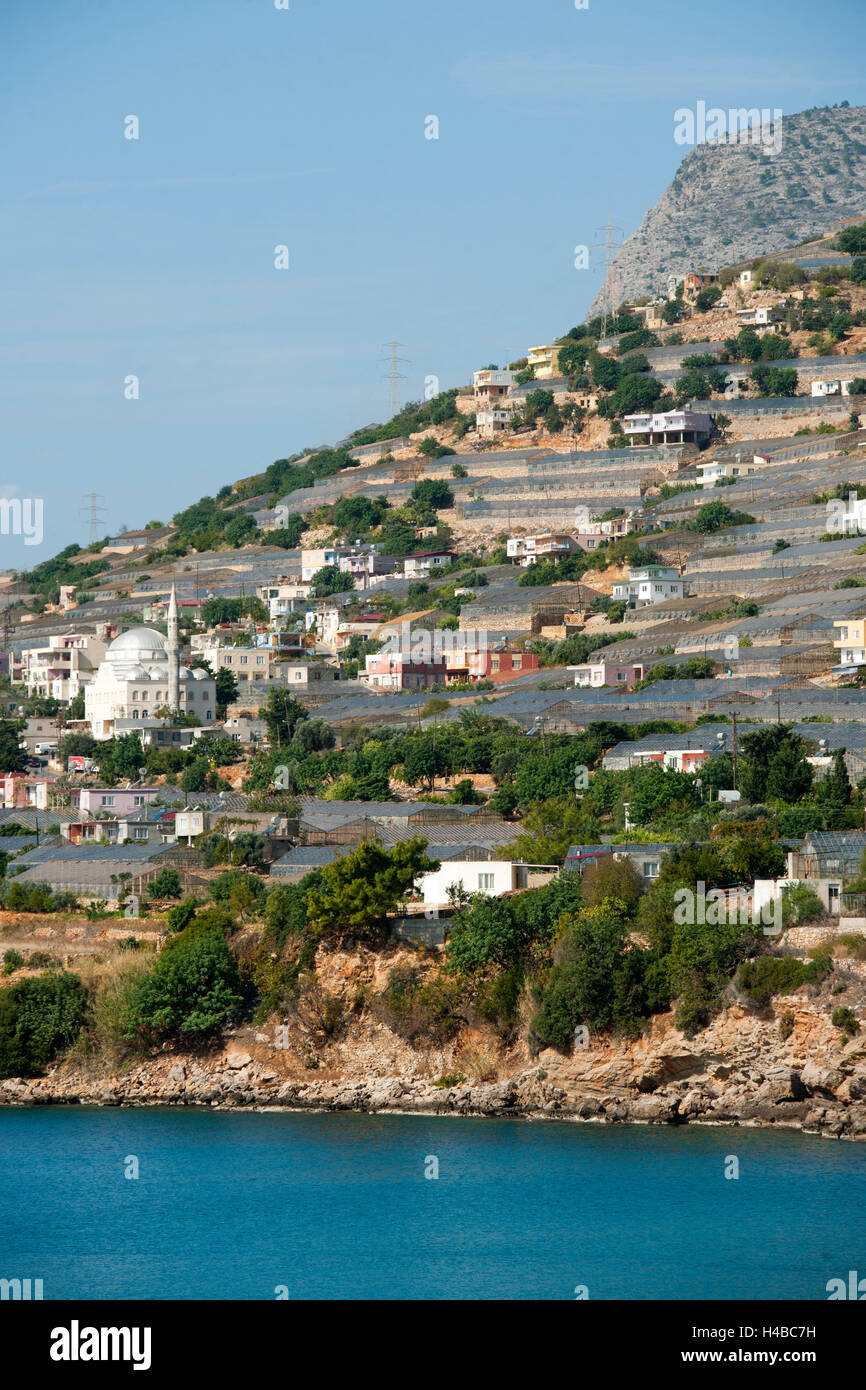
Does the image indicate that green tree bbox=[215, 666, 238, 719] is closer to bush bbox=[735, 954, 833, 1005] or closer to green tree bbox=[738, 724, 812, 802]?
green tree bbox=[738, 724, 812, 802]

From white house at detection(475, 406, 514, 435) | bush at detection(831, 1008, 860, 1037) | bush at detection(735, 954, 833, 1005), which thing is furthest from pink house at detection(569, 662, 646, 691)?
white house at detection(475, 406, 514, 435)

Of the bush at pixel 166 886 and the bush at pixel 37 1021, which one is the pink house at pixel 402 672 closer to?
the bush at pixel 166 886

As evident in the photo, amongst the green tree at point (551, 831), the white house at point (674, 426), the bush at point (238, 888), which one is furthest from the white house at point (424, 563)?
the bush at point (238, 888)

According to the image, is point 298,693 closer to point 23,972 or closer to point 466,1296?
point 23,972

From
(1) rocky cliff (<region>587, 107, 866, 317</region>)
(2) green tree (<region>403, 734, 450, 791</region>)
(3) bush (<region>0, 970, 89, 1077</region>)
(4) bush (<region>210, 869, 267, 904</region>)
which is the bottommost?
(3) bush (<region>0, 970, 89, 1077</region>)

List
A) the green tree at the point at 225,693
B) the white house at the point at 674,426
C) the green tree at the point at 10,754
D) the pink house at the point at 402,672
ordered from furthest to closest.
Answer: the white house at the point at 674,426, the green tree at the point at 225,693, the pink house at the point at 402,672, the green tree at the point at 10,754

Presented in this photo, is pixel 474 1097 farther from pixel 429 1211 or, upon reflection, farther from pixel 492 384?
pixel 492 384
